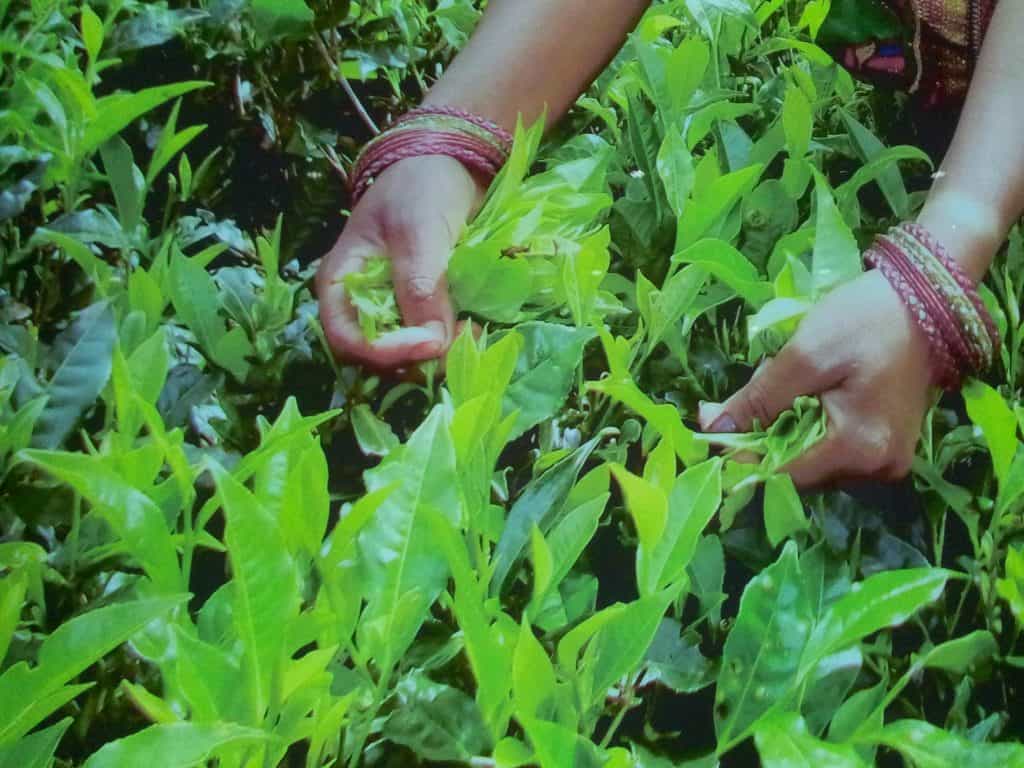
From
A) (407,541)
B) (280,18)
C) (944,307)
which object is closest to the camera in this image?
(407,541)

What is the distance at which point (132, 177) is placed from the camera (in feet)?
2.31

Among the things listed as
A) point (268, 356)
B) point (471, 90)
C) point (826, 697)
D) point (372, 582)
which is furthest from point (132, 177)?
point (826, 697)

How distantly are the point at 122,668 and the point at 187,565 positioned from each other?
0.20ft

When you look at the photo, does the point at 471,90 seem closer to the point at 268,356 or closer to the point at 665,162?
the point at 665,162

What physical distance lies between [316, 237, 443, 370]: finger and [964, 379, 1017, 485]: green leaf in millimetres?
335

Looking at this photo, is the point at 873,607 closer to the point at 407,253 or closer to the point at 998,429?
the point at 998,429

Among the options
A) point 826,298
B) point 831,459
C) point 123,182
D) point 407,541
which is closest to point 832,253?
point 826,298

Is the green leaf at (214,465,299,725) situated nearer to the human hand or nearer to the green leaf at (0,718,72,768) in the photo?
the green leaf at (0,718,72,768)

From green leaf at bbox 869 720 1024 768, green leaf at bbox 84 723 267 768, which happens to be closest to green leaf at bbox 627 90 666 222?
green leaf at bbox 869 720 1024 768

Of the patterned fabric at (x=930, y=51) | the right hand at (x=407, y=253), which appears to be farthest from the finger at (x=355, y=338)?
the patterned fabric at (x=930, y=51)

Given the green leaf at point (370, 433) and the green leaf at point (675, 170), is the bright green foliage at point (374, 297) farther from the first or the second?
the green leaf at point (675, 170)

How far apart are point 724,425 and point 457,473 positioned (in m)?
0.24

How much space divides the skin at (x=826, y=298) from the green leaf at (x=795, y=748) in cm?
22

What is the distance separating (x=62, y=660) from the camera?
1.18 feet
